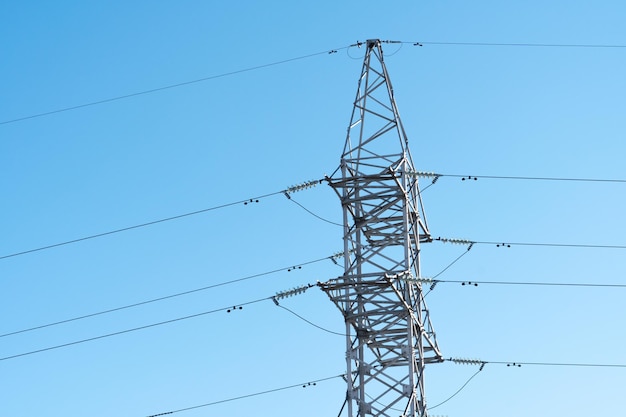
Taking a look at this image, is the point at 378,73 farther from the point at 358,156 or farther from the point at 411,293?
the point at 411,293

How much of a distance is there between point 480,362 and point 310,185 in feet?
31.8

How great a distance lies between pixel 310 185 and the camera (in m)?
52.8

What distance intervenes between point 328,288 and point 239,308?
4729 mm

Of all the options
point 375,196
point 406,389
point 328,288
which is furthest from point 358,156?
point 406,389

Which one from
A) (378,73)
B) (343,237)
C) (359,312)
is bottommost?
(359,312)

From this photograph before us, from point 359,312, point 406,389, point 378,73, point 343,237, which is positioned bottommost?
point 406,389

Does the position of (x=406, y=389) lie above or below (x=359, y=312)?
below

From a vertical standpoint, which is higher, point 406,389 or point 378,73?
point 378,73

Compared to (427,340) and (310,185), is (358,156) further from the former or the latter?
(427,340)

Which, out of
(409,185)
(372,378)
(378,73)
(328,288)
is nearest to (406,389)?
(372,378)

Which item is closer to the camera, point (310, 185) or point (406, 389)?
point (406, 389)

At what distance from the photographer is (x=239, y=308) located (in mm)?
53031

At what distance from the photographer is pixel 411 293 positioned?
5097 centimetres

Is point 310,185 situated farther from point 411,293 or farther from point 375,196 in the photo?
point 411,293
